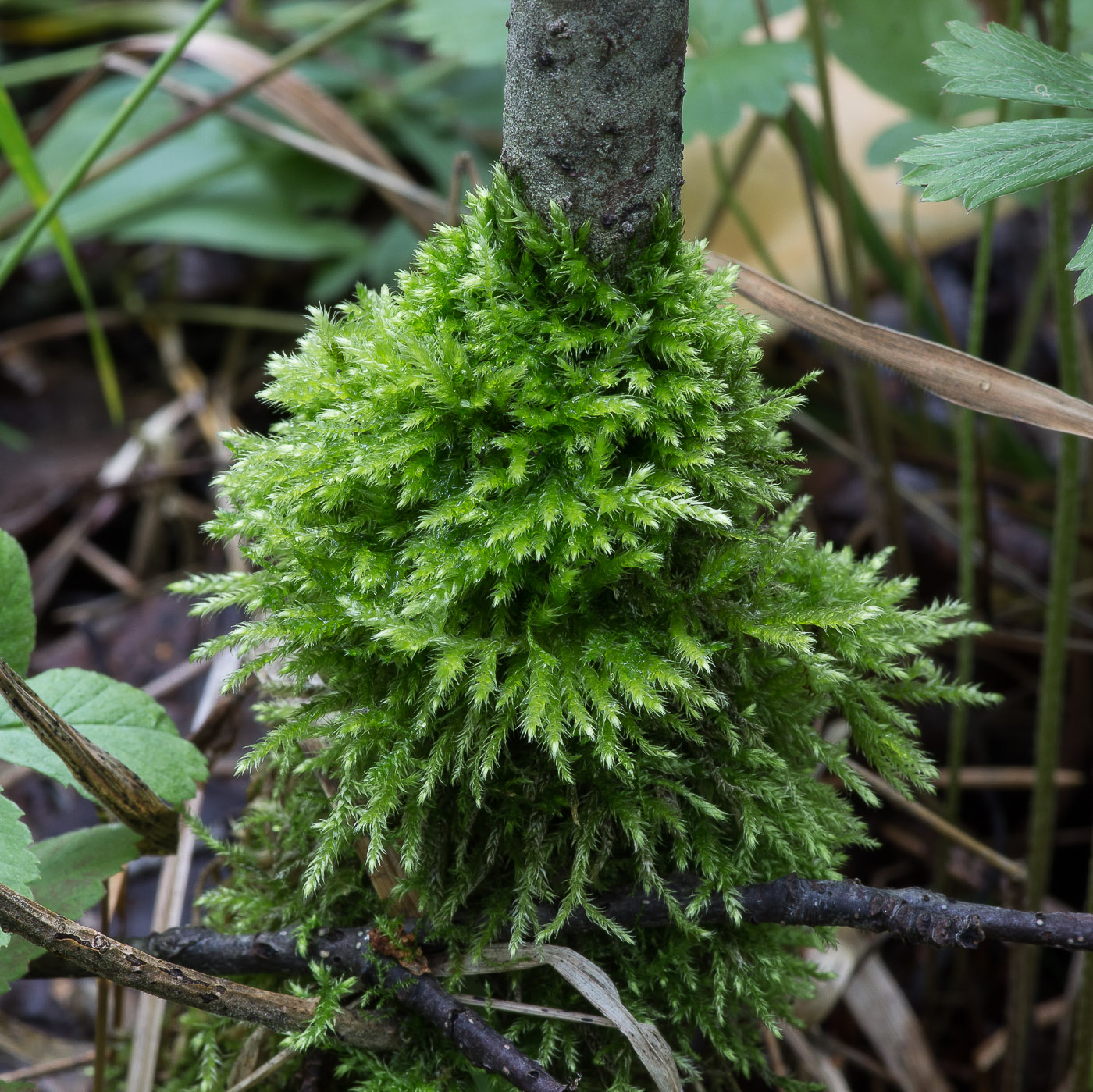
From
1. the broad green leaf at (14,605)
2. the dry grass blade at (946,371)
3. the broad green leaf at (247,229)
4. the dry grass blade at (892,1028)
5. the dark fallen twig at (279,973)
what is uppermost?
the broad green leaf at (247,229)

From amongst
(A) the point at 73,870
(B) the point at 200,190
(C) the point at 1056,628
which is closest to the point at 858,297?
(C) the point at 1056,628

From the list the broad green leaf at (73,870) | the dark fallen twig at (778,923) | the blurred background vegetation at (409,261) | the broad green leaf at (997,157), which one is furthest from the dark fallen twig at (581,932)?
the broad green leaf at (997,157)

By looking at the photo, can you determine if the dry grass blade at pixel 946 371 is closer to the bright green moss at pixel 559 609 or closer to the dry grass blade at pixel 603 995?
the bright green moss at pixel 559 609

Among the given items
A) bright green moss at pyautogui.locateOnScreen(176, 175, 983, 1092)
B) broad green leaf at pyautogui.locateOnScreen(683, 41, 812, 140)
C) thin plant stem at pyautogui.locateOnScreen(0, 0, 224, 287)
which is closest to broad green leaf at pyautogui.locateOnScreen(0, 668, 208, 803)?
bright green moss at pyautogui.locateOnScreen(176, 175, 983, 1092)

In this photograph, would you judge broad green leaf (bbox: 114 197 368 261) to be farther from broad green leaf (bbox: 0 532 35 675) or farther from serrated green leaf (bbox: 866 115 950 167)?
broad green leaf (bbox: 0 532 35 675)

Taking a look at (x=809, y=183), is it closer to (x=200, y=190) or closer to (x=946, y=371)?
(x=946, y=371)

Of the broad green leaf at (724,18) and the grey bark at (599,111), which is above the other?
the broad green leaf at (724,18)

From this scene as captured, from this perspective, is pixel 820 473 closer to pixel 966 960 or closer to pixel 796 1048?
pixel 966 960
